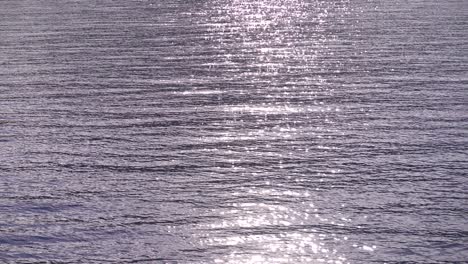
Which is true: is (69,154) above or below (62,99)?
below

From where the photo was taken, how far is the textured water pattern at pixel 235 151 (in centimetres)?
658

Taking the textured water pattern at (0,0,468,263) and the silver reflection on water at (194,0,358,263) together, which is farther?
the textured water pattern at (0,0,468,263)

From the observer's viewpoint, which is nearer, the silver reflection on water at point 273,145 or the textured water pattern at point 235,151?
the silver reflection on water at point 273,145

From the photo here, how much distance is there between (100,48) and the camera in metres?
18.3

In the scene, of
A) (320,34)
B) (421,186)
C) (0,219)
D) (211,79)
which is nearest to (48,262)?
(0,219)

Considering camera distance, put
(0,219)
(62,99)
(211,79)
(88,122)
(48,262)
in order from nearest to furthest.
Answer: (48,262), (0,219), (88,122), (62,99), (211,79)

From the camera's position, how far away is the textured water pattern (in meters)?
6.58

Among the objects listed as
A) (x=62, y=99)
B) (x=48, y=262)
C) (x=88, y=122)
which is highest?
(x=62, y=99)

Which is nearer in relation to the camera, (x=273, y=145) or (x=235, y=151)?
(x=235, y=151)

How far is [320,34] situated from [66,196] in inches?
555

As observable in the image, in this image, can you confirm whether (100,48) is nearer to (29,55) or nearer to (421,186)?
(29,55)

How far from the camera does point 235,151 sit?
9281mm

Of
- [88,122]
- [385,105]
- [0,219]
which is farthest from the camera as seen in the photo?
[385,105]

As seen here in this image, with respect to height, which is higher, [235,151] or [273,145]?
[273,145]
